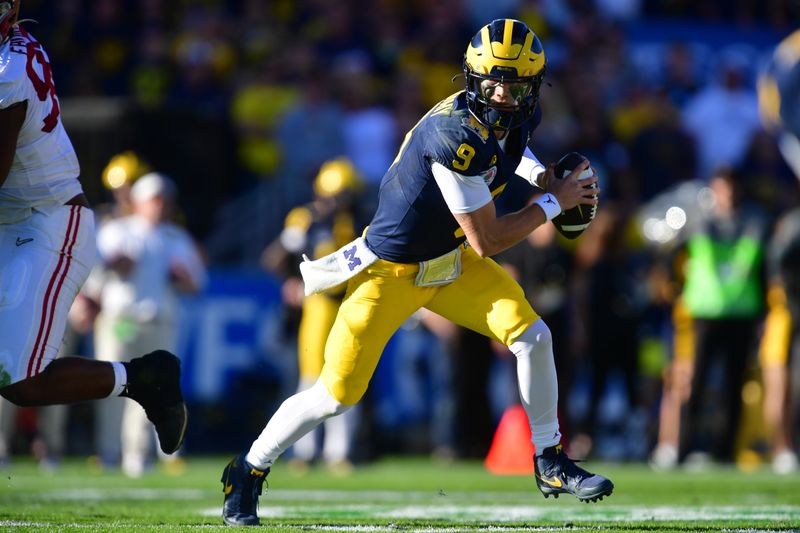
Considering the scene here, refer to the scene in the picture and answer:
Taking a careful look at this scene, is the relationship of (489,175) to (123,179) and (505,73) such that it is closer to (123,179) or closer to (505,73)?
(505,73)

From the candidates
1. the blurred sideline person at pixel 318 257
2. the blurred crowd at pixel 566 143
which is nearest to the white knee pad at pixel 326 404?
the blurred sideline person at pixel 318 257

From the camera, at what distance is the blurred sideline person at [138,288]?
402 inches

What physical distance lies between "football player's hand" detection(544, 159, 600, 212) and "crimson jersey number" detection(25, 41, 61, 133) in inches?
82.1

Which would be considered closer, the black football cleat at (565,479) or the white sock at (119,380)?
the black football cleat at (565,479)

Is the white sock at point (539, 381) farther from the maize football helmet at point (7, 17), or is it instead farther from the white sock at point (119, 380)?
the maize football helmet at point (7, 17)

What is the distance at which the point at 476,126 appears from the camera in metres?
5.56

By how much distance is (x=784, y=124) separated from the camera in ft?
32.5

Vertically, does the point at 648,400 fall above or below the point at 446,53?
below

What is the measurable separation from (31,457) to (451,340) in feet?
12.2

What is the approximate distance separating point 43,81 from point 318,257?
490cm

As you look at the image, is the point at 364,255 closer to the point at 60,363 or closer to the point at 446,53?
the point at 60,363

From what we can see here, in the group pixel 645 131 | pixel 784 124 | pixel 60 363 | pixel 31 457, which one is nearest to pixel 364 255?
pixel 60 363

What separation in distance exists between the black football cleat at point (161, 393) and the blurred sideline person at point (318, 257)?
13.1ft

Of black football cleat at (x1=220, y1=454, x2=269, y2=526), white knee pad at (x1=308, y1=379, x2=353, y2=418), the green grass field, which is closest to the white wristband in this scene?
white knee pad at (x1=308, y1=379, x2=353, y2=418)
